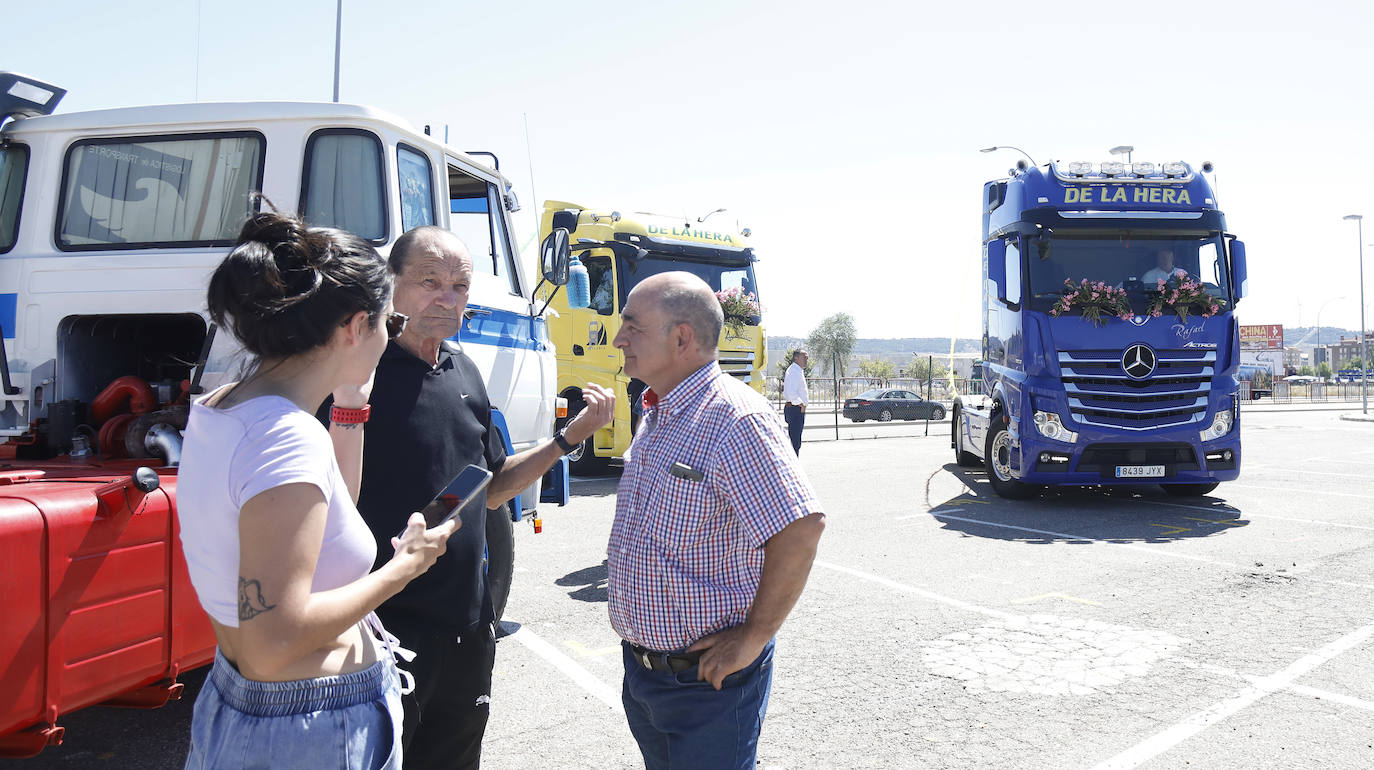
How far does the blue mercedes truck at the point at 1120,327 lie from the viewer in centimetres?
920

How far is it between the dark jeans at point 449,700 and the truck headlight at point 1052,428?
308 inches

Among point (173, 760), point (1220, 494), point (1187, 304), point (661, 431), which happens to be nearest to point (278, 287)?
point (661, 431)

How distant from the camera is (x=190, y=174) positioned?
4500 mm

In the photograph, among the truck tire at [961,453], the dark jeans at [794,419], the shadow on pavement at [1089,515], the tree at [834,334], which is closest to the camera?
the shadow on pavement at [1089,515]

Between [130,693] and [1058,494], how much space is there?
1018 centimetres

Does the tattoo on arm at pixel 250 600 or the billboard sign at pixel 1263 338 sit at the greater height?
the billboard sign at pixel 1263 338

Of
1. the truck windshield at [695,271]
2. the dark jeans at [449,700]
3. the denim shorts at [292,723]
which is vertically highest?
the truck windshield at [695,271]

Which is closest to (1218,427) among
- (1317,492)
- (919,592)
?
(1317,492)

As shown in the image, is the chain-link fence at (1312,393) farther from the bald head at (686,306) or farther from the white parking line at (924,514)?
the bald head at (686,306)

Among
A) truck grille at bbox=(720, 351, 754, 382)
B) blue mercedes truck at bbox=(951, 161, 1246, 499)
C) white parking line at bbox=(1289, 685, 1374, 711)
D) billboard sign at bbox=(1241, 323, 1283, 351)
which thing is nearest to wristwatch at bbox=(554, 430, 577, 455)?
white parking line at bbox=(1289, 685, 1374, 711)

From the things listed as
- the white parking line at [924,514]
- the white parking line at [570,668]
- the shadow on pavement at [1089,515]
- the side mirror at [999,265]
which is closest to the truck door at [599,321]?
the white parking line at [924,514]

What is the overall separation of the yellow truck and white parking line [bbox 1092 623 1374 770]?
7.87 m

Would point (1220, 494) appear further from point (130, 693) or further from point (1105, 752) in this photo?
point (130, 693)

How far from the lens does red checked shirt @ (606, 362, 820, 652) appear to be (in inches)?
85.6
